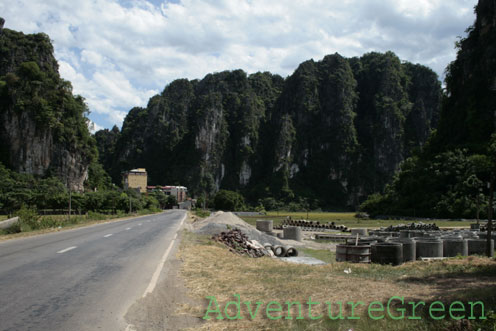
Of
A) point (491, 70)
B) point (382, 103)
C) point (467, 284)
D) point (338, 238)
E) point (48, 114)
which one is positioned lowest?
point (338, 238)

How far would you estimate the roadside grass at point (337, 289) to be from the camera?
5922 mm

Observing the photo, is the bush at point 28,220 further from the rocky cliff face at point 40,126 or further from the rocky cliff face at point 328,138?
the rocky cliff face at point 328,138

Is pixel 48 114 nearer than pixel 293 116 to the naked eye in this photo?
Yes

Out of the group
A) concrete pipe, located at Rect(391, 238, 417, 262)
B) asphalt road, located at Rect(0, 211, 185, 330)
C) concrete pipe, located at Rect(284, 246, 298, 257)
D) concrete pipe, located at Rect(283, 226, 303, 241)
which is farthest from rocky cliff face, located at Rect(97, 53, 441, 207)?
asphalt road, located at Rect(0, 211, 185, 330)

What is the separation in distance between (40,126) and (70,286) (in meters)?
103

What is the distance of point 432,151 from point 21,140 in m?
92.5

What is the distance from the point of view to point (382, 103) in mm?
188500

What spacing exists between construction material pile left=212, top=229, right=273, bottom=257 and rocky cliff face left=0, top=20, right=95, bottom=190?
295 feet

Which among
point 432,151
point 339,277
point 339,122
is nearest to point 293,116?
point 339,122

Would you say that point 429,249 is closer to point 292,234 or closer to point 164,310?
point 164,310

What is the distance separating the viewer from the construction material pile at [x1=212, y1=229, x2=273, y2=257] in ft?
57.5

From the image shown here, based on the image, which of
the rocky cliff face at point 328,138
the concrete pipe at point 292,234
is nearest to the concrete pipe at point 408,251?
the concrete pipe at point 292,234

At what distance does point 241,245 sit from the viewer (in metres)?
18.5

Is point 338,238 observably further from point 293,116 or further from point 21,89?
point 293,116
